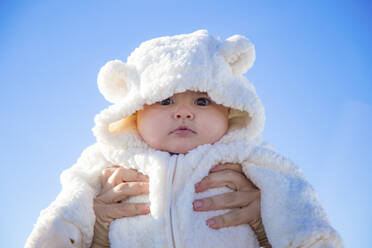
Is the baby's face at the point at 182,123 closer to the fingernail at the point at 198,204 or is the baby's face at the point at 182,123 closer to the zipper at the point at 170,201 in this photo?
the zipper at the point at 170,201

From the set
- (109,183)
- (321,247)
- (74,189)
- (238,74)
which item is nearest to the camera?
(321,247)

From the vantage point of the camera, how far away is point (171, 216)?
5.89 feet

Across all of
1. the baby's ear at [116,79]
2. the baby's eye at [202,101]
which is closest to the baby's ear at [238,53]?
the baby's eye at [202,101]

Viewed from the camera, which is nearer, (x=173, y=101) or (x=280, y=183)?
(x=280, y=183)

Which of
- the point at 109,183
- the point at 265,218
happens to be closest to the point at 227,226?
the point at 265,218

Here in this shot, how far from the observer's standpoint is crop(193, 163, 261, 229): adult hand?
1.80 meters

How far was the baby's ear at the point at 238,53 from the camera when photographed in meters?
2.19

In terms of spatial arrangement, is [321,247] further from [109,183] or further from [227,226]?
[109,183]

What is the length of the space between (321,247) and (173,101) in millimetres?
1112

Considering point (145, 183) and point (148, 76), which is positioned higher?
point (148, 76)

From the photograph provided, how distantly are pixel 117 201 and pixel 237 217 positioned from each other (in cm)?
71

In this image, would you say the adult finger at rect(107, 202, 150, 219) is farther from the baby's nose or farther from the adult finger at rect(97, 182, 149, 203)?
the baby's nose

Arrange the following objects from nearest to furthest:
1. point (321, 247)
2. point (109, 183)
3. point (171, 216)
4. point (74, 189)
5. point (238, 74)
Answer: point (321, 247) < point (171, 216) < point (74, 189) < point (109, 183) < point (238, 74)

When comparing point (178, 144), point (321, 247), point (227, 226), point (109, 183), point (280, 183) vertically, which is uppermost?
point (178, 144)
